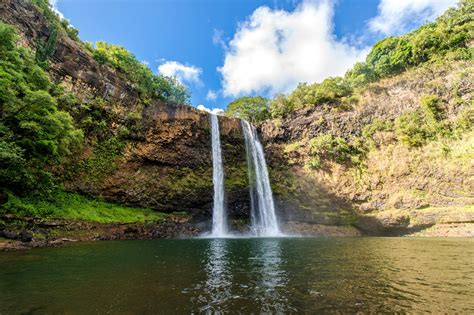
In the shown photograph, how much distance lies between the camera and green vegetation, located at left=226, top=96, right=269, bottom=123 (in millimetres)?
45562

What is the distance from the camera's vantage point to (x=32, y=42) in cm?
2531

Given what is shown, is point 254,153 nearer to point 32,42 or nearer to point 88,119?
point 88,119

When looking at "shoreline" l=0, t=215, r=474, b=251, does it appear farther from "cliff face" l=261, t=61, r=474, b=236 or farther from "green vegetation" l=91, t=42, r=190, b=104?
A: "green vegetation" l=91, t=42, r=190, b=104

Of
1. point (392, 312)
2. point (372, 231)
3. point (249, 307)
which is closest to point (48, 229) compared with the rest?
point (249, 307)

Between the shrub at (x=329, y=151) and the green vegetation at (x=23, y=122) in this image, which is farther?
the shrub at (x=329, y=151)

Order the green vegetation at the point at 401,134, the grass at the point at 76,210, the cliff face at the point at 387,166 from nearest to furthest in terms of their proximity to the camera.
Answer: the grass at the point at 76,210, the cliff face at the point at 387,166, the green vegetation at the point at 401,134

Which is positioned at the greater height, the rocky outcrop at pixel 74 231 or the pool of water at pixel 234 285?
the rocky outcrop at pixel 74 231

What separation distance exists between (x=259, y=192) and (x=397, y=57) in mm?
26330

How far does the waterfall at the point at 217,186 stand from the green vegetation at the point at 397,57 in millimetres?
11384

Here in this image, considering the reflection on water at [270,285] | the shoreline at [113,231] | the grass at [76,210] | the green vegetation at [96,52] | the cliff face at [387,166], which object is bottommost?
the reflection on water at [270,285]

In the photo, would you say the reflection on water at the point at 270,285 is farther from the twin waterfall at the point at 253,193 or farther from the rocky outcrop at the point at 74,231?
the twin waterfall at the point at 253,193

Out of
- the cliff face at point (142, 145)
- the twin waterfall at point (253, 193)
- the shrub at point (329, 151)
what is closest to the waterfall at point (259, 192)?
the twin waterfall at point (253, 193)

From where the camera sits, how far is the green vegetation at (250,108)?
149 feet

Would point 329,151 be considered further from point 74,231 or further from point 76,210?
point 74,231
